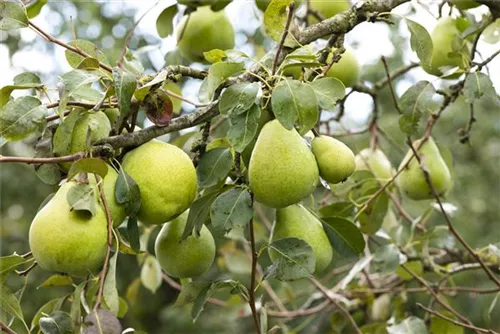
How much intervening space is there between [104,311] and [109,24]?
3.50m

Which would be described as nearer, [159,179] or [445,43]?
[159,179]

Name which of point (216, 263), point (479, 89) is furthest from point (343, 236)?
point (216, 263)

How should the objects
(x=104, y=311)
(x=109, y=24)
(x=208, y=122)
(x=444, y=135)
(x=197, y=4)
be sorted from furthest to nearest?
1. (x=109, y=24)
2. (x=444, y=135)
3. (x=197, y=4)
4. (x=208, y=122)
5. (x=104, y=311)

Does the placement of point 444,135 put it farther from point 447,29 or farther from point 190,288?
point 190,288

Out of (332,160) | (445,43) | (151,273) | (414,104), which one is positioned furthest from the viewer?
(151,273)

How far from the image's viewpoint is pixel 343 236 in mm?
1027

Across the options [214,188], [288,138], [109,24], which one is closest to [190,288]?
[214,188]

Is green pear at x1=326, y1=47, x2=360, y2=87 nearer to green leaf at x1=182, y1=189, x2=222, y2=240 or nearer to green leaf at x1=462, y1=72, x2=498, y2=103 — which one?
green leaf at x1=462, y1=72, x2=498, y2=103

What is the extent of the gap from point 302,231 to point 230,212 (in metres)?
0.15

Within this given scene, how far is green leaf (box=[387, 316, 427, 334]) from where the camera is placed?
3.93 ft

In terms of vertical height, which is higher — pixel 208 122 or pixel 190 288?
pixel 208 122

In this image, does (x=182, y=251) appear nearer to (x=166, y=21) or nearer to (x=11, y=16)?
(x=11, y=16)

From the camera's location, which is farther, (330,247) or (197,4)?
(197,4)

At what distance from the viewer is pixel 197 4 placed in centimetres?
121
